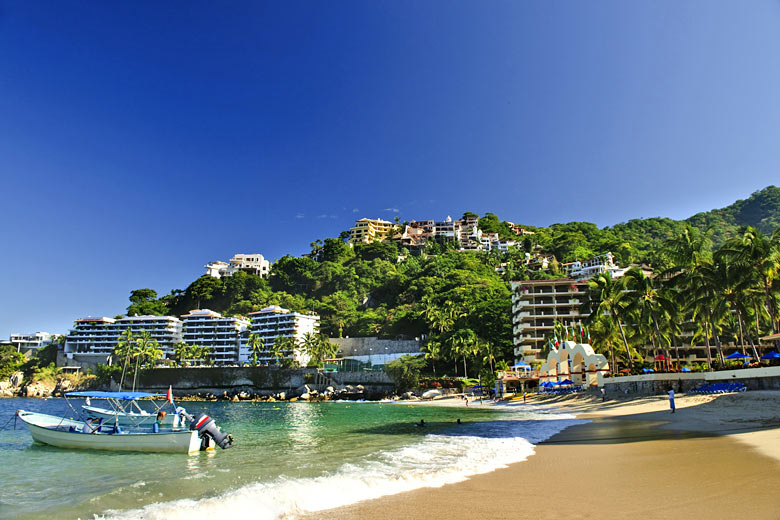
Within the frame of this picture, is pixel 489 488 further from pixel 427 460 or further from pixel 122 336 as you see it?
pixel 122 336

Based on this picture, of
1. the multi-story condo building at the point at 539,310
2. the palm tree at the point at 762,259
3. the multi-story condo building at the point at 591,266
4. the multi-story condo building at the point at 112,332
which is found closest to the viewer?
the palm tree at the point at 762,259

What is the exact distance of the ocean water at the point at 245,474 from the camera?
1034cm

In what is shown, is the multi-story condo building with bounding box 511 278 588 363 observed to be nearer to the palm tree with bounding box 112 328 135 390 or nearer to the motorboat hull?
the motorboat hull

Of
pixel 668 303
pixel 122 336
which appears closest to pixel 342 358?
pixel 122 336

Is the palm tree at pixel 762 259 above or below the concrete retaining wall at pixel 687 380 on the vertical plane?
above

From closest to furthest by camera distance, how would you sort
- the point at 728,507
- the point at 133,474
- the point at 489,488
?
the point at 728,507
the point at 489,488
the point at 133,474

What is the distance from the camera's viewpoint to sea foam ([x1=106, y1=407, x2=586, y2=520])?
9.74 metres

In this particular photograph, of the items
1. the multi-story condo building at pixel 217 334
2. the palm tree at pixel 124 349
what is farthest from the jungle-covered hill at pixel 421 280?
the palm tree at pixel 124 349

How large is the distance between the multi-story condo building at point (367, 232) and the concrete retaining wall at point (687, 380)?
408 feet

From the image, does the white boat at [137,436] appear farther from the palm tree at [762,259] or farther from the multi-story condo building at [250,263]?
the multi-story condo building at [250,263]

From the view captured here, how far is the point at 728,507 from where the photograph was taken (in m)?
7.81

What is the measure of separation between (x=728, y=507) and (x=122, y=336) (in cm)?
11766

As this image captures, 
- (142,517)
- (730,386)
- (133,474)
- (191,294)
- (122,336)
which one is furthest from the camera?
(191,294)

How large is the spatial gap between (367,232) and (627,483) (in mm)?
155434
